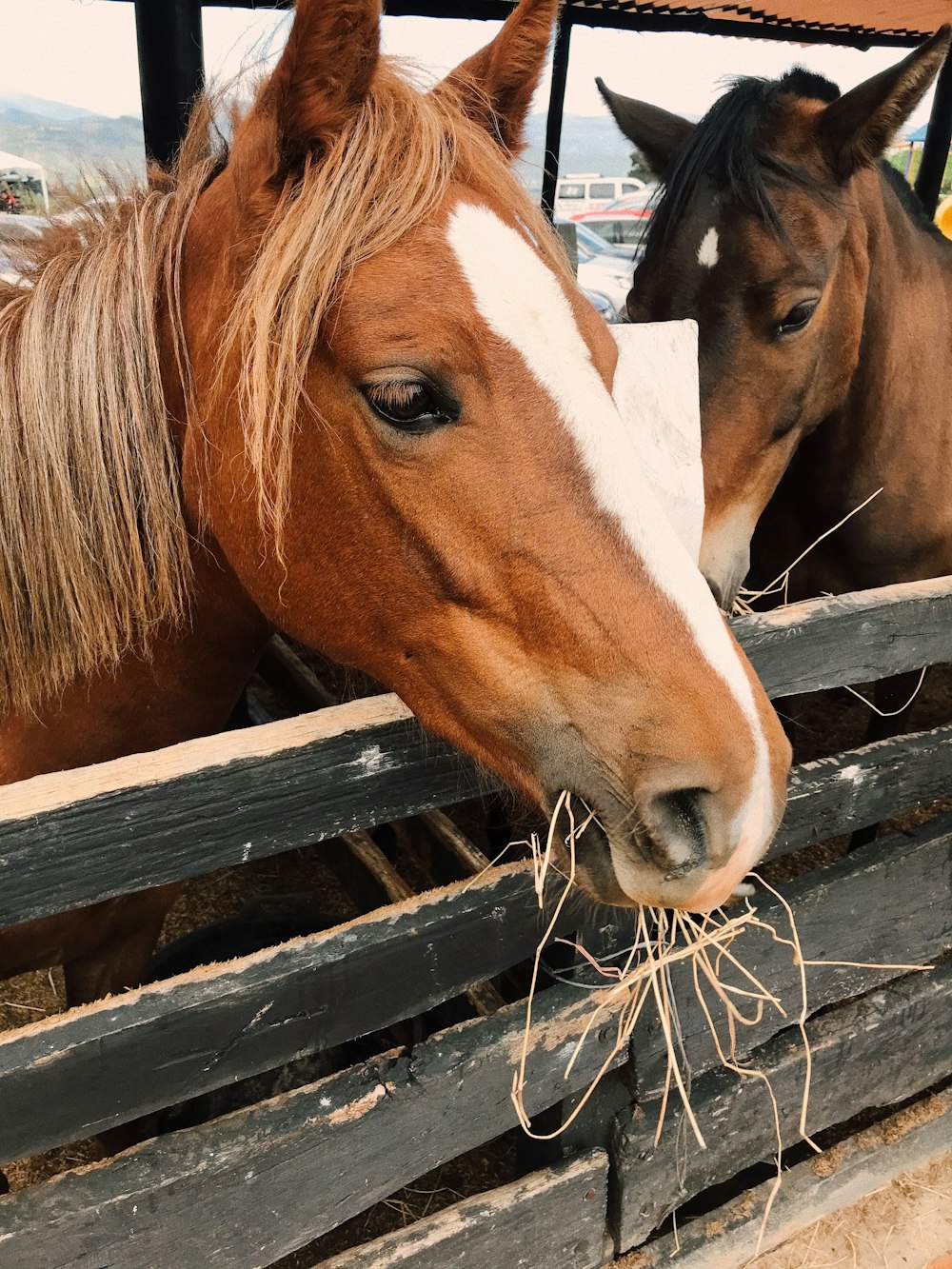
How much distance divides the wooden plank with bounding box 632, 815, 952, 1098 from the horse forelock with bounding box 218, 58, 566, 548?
50.8 inches

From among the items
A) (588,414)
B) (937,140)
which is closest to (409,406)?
(588,414)

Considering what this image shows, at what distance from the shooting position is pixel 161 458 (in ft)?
4.38

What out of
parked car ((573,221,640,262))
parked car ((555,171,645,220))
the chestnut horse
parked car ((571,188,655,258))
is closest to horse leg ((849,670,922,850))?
the chestnut horse

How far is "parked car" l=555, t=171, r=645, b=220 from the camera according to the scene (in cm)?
1736

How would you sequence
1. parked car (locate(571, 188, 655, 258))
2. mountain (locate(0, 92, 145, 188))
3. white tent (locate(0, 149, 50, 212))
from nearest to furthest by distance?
mountain (locate(0, 92, 145, 188)) → white tent (locate(0, 149, 50, 212)) → parked car (locate(571, 188, 655, 258))

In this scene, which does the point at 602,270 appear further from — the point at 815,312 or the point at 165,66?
the point at 815,312

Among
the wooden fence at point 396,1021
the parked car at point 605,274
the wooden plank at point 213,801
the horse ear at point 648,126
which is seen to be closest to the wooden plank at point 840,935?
the wooden fence at point 396,1021

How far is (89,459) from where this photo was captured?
1.31 metres

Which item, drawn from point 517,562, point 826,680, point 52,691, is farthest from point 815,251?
point 52,691

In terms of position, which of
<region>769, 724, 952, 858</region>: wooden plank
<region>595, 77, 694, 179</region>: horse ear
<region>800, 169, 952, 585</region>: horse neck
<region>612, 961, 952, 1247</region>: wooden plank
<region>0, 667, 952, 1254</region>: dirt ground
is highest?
<region>595, 77, 694, 179</region>: horse ear

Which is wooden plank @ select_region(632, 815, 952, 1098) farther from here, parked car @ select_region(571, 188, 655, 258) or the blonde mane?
parked car @ select_region(571, 188, 655, 258)

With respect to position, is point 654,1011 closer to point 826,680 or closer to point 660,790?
point 826,680

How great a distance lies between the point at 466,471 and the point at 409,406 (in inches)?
4.4

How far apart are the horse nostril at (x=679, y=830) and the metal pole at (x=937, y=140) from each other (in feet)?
16.8
